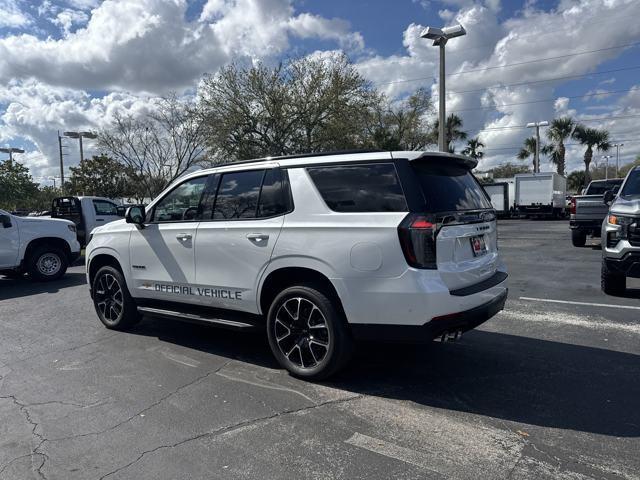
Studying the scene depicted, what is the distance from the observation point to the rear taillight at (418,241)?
11.5 feet

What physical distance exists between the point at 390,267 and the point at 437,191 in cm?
77

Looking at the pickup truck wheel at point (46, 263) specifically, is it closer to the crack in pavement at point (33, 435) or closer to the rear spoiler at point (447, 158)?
the crack in pavement at point (33, 435)

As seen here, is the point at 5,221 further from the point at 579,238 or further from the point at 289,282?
the point at 579,238

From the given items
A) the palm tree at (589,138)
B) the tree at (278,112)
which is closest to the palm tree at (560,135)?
the palm tree at (589,138)

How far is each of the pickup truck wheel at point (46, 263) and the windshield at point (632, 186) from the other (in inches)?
428

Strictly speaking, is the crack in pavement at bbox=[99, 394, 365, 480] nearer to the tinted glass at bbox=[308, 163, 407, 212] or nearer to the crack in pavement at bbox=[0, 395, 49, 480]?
the crack in pavement at bbox=[0, 395, 49, 480]

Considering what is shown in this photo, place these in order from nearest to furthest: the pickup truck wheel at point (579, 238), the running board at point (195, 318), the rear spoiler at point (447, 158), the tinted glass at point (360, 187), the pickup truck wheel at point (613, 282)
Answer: the tinted glass at point (360, 187), the rear spoiler at point (447, 158), the running board at point (195, 318), the pickup truck wheel at point (613, 282), the pickup truck wheel at point (579, 238)

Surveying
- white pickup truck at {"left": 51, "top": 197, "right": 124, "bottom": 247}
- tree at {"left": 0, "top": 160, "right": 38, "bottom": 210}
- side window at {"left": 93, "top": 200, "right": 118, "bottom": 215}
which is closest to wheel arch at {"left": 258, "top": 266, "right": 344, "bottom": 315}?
white pickup truck at {"left": 51, "top": 197, "right": 124, "bottom": 247}

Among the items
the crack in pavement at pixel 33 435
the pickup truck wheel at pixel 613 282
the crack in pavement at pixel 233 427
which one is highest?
the pickup truck wheel at pixel 613 282

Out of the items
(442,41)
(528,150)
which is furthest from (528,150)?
(442,41)

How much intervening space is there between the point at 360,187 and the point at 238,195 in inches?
54.3

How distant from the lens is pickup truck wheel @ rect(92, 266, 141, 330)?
18.8 ft

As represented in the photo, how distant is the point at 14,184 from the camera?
3400 centimetres

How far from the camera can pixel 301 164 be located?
4.25 m
